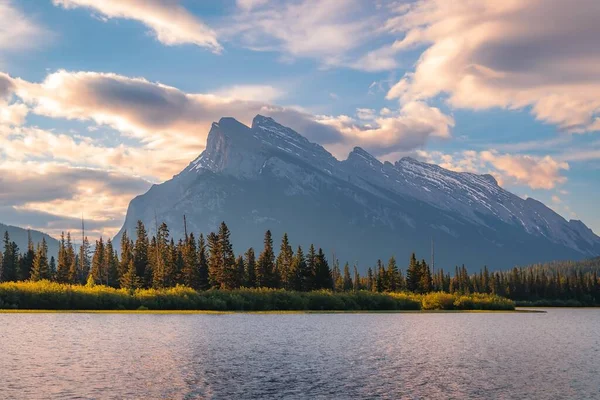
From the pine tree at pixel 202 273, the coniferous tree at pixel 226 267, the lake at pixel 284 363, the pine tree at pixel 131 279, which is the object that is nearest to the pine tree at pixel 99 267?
the pine tree at pixel 131 279

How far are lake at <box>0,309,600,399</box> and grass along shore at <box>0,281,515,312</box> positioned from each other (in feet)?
117

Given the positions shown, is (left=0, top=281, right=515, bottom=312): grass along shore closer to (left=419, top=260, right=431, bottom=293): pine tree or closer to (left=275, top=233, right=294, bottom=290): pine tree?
(left=275, top=233, right=294, bottom=290): pine tree

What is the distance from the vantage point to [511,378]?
40.9 m

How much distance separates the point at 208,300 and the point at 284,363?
8070 cm

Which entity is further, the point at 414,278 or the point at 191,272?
the point at 414,278

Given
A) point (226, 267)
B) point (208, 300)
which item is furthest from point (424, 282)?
point (208, 300)

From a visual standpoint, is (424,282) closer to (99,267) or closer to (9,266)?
(99,267)

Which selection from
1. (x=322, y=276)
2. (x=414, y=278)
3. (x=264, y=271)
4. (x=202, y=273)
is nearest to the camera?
(x=202, y=273)

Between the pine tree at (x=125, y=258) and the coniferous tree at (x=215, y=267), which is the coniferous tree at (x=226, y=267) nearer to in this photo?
the coniferous tree at (x=215, y=267)

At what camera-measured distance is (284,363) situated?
46.0 m

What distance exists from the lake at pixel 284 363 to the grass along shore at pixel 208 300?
35651 mm

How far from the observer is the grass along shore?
111 m

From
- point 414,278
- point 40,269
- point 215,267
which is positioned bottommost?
point 414,278

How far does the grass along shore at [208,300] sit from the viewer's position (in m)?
111
